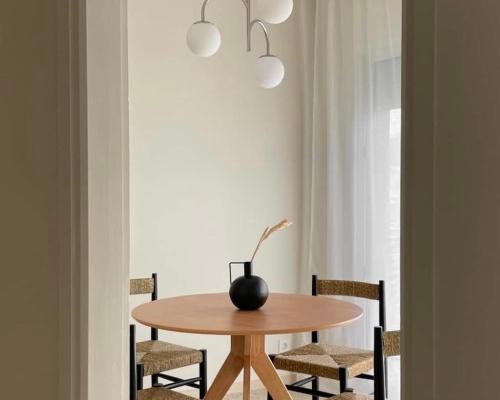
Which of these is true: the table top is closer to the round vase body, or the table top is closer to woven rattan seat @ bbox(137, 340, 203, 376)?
the round vase body

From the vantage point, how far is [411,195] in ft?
2.05

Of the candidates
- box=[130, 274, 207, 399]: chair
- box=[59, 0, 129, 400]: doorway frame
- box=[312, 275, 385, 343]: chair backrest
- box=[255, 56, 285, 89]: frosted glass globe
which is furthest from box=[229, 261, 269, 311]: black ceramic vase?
box=[59, 0, 129, 400]: doorway frame

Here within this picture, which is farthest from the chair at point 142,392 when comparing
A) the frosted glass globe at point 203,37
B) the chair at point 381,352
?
the frosted glass globe at point 203,37

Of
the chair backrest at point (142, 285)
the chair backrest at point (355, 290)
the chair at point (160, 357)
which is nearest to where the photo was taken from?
the chair at point (160, 357)

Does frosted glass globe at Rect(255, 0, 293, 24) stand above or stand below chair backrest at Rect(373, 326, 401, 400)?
above

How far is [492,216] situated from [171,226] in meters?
3.44

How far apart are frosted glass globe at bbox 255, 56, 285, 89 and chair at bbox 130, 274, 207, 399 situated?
1333 millimetres

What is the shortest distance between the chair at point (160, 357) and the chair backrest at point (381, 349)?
109 centimetres

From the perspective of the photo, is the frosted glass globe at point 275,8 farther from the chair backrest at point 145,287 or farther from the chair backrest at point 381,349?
the chair backrest at point 145,287

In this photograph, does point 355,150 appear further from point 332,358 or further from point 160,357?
point 160,357

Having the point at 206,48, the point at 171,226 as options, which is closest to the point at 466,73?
the point at 206,48

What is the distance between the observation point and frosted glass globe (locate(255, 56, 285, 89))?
9.29ft

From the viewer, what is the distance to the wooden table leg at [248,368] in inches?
111

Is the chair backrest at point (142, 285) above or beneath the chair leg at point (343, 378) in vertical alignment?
above
